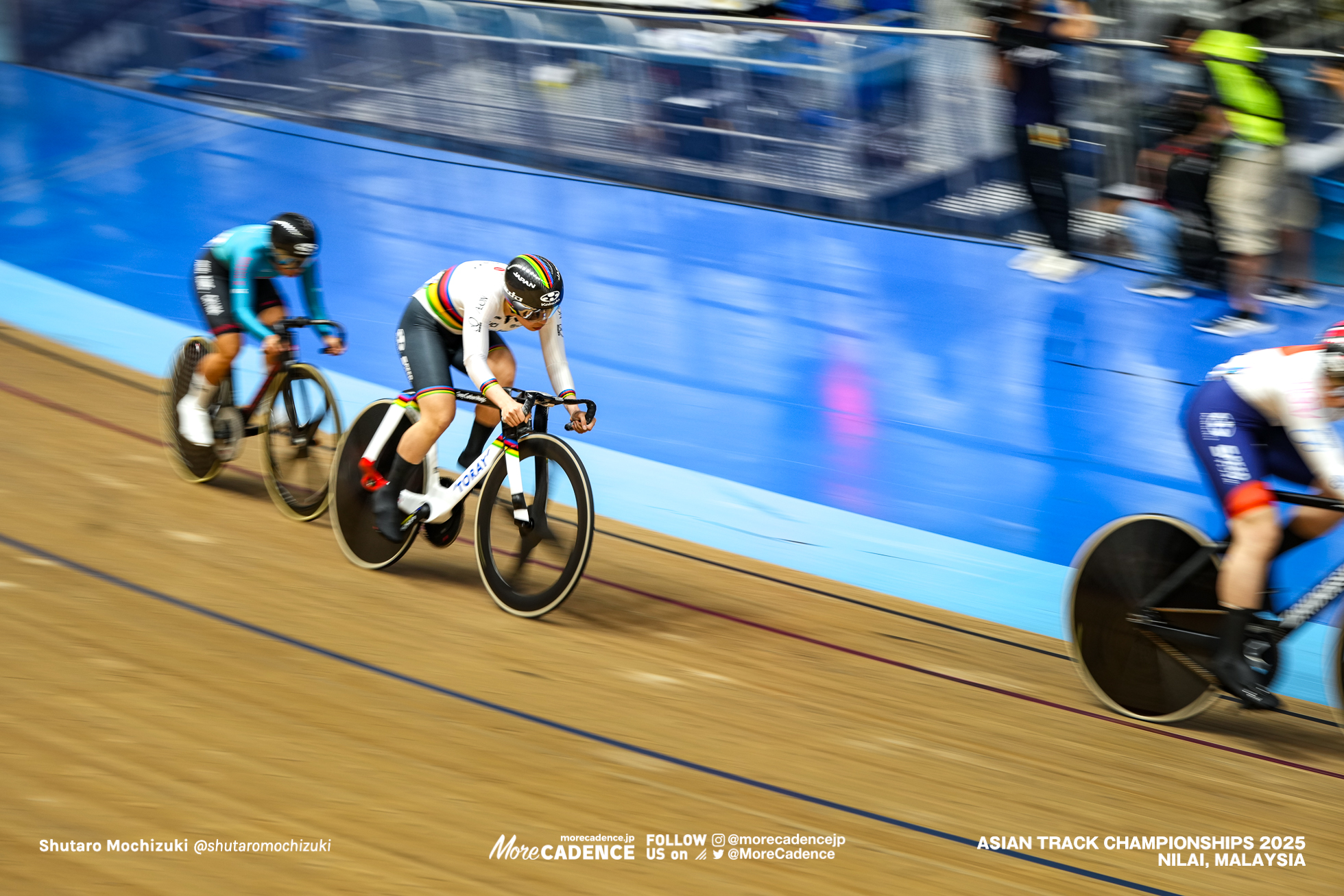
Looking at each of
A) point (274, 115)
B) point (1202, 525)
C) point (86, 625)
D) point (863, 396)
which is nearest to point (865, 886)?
point (86, 625)

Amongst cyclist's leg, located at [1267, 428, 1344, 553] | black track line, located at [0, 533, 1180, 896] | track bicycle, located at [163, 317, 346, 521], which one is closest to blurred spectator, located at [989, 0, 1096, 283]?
cyclist's leg, located at [1267, 428, 1344, 553]

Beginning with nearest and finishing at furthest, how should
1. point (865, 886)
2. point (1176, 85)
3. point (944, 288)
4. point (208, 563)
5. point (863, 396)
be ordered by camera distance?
point (865, 886) < point (208, 563) < point (1176, 85) < point (863, 396) < point (944, 288)

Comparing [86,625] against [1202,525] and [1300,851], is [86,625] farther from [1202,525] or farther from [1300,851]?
[1202,525]

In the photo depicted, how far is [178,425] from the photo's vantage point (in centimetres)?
604

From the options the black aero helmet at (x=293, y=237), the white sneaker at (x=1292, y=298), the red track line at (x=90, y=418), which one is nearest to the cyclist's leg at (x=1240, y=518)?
the white sneaker at (x=1292, y=298)

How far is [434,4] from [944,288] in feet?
18.5

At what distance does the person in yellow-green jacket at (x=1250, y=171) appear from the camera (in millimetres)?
6598

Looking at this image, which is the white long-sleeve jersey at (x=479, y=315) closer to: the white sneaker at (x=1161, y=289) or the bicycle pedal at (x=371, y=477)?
the bicycle pedal at (x=371, y=477)

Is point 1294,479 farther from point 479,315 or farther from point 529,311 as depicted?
point 479,315

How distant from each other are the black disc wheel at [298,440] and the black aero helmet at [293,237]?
50 cm

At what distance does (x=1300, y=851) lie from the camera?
341cm

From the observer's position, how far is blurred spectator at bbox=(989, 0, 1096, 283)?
24.5 feet

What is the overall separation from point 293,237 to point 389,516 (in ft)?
4.40

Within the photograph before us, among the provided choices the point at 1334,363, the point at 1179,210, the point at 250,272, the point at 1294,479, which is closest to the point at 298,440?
the point at 250,272
